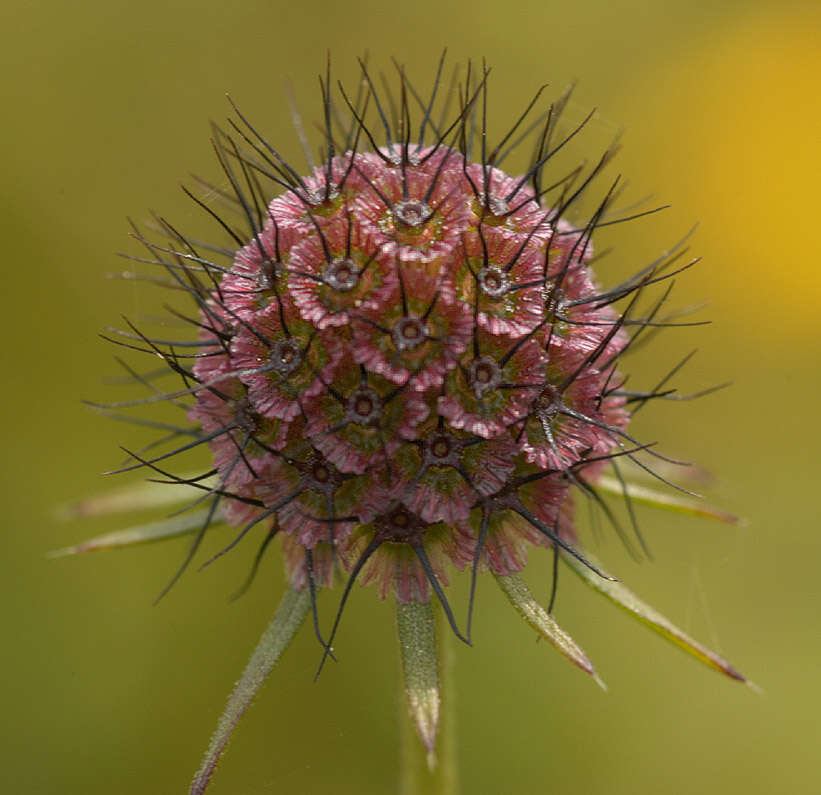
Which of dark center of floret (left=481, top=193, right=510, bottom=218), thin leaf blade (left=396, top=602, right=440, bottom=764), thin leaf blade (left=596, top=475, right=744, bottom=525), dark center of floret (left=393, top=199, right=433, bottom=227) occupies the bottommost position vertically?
thin leaf blade (left=396, top=602, right=440, bottom=764)

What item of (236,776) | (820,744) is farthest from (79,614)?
(820,744)

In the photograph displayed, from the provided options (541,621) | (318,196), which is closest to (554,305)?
(318,196)

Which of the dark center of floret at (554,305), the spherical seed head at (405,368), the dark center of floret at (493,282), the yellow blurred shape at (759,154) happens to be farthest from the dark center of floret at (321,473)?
the yellow blurred shape at (759,154)

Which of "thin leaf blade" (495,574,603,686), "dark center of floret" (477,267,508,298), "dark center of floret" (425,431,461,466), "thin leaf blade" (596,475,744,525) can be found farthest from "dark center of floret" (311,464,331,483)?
"thin leaf blade" (596,475,744,525)

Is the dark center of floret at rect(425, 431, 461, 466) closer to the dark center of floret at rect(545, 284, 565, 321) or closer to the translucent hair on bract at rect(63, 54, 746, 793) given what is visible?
the translucent hair on bract at rect(63, 54, 746, 793)

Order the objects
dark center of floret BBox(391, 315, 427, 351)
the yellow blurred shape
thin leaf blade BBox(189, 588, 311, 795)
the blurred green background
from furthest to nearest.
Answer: the yellow blurred shape, the blurred green background, dark center of floret BBox(391, 315, 427, 351), thin leaf blade BBox(189, 588, 311, 795)

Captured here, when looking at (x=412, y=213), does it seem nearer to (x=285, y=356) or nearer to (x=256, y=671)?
(x=285, y=356)

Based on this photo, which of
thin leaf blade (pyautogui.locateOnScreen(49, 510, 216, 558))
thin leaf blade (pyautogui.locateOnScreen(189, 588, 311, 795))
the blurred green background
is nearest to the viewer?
thin leaf blade (pyautogui.locateOnScreen(189, 588, 311, 795))

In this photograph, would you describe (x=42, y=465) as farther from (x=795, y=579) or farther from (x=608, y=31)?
(x=608, y=31)

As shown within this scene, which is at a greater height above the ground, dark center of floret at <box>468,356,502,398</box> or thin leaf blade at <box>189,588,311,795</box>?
dark center of floret at <box>468,356,502,398</box>
